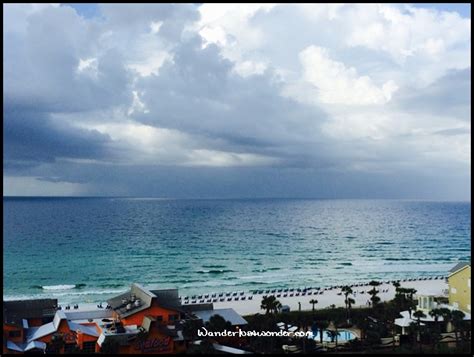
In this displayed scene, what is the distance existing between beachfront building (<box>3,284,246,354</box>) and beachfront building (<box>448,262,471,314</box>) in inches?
482

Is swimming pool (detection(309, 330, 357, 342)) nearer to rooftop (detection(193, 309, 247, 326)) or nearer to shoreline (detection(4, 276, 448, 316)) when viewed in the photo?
rooftop (detection(193, 309, 247, 326))

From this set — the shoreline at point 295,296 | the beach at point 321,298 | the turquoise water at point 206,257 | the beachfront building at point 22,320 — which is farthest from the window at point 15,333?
the turquoise water at point 206,257

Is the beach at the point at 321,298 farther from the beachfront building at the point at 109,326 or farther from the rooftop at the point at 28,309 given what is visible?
the beachfront building at the point at 109,326

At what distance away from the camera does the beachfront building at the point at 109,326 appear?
57.5 feet

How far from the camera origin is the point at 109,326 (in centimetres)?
1953

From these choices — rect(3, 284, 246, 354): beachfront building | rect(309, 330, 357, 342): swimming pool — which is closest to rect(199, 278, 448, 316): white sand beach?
rect(309, 330, 357, 342): swimming pool

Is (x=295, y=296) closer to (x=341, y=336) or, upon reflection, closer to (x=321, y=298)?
(x=321, y=298)

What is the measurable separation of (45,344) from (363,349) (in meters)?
12.8

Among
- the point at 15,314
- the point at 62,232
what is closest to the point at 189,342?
the point at 15,314

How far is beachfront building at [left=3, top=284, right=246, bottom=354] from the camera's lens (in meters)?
17.5

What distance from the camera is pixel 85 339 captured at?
60.7 ft

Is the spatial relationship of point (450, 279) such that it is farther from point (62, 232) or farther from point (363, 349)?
point (62, 232)

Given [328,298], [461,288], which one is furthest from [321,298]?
[461,288]

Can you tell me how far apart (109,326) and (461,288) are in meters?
18.4
